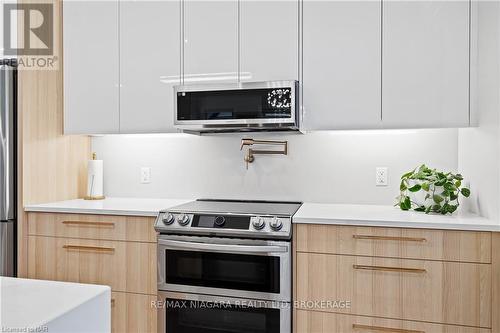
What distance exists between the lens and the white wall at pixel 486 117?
187 centimetres

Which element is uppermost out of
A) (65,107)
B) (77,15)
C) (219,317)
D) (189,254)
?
(77,15)

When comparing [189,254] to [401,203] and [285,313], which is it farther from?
[401,203]

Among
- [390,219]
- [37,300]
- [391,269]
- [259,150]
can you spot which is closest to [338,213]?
[390,219]

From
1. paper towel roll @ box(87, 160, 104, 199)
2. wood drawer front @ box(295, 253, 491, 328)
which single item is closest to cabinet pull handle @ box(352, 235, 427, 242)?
wood drawer front @ box(295, 253, 491, 328)

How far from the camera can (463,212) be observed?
86.7 inches

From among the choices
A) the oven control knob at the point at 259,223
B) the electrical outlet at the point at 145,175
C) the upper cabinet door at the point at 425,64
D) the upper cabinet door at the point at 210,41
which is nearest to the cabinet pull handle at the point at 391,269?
the oven control knob at the point at 259,223

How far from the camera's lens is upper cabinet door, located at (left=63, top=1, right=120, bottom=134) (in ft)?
8.61

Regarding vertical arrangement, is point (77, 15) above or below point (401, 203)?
above

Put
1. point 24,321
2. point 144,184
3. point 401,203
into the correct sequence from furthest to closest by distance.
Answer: point 144,184 < point 401,203 < point 24,321

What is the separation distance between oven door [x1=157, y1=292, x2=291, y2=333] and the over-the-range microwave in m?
0.97

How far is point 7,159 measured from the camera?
2.40m

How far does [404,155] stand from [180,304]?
5.27 feet

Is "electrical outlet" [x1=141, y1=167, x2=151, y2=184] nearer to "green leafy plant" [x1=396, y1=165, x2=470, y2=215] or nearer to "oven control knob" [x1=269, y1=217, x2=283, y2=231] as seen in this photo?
"oven control knob" [x1=269, y1=217, x2=283, y2=231]

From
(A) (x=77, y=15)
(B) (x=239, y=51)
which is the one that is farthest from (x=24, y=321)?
(A) (x=77, y=15)
